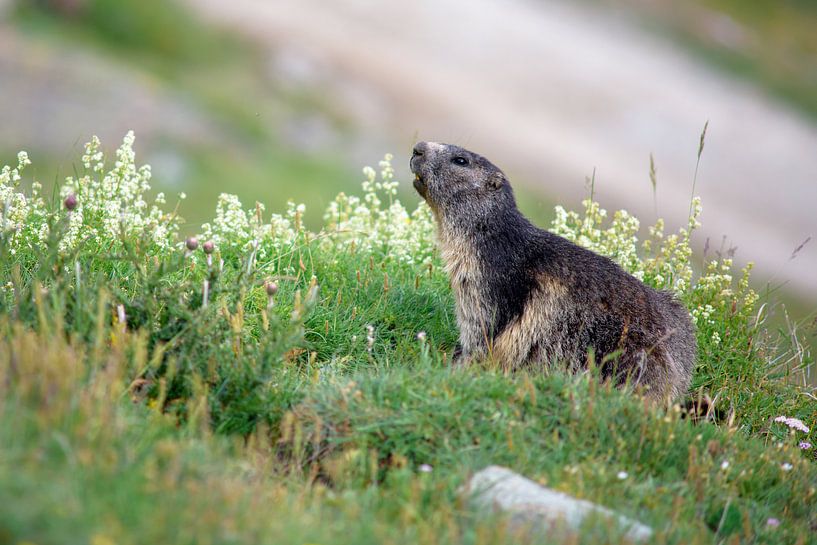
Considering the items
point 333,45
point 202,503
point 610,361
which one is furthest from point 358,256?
point 333,45

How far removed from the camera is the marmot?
248 inches

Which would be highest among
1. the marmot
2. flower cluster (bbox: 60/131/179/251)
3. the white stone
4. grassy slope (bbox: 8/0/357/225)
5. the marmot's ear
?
the marmot's ear

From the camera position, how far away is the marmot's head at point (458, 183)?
7.14 meters

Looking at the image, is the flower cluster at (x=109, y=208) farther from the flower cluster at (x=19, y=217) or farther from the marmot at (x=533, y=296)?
the marmot at (x=533, y=296)

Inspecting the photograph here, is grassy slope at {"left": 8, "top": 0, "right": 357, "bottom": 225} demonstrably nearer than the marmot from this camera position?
No

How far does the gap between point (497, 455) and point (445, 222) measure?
2576 mm

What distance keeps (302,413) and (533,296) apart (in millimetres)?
2032

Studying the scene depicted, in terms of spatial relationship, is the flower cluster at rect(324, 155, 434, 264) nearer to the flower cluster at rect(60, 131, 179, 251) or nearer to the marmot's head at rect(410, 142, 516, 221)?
the marmot's head at rect(410, 142, 516, 221)

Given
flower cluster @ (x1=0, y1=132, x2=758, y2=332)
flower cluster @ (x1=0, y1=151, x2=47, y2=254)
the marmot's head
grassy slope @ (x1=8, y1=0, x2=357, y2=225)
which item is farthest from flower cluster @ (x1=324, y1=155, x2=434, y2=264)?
grassy slope @ (x1=8, y1=0, x2=357, y2=225)

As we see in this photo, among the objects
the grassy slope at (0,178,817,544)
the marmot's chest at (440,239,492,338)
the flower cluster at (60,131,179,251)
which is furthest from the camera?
the marmot's chest at (440,239,492,338)

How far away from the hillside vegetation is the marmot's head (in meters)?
0.71

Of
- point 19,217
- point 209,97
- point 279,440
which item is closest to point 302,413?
point 279,440

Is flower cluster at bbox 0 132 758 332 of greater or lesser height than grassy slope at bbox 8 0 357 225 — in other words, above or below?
above

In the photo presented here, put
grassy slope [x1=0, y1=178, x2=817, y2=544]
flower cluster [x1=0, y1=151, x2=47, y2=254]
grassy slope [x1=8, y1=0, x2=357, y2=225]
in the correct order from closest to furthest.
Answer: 1. grassy slope [x1=0, y1=178, x2=817, y2=544]
2. flower cluster [x1=0, y1=151, x2=47, y2=254]
3. grassy slope [x1=8, y1=0, x2=357, y2=225]
